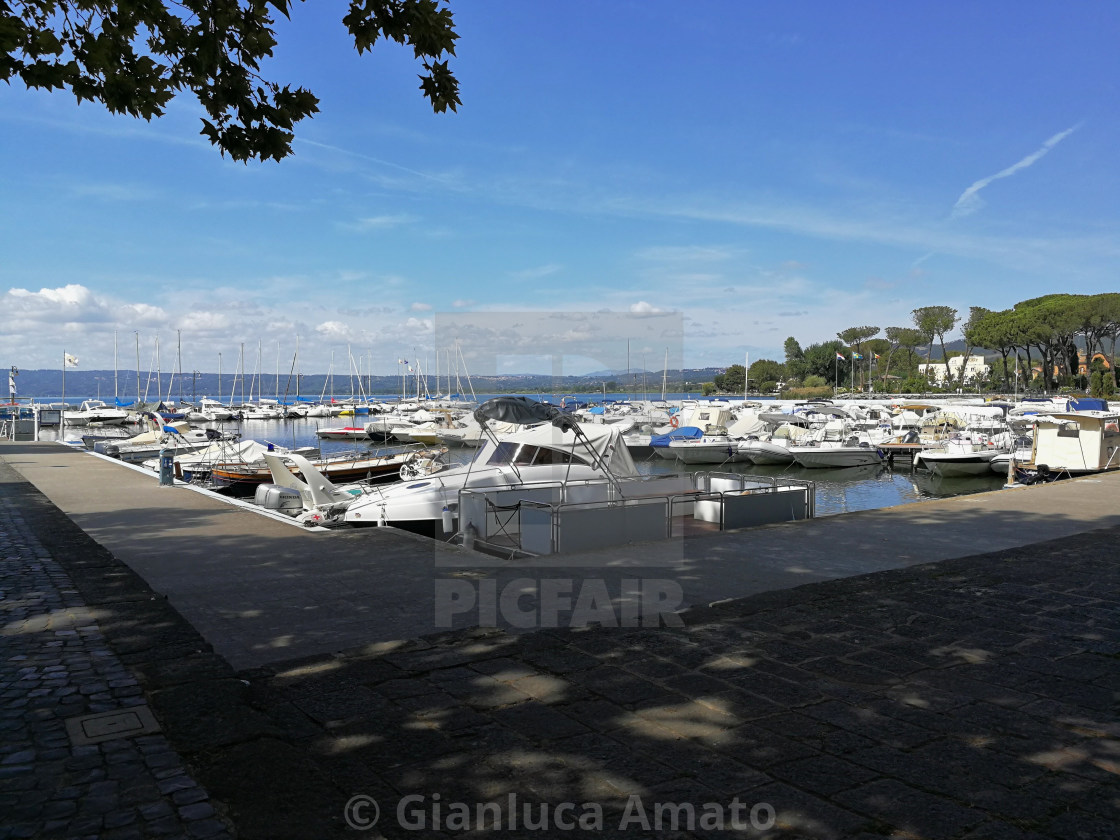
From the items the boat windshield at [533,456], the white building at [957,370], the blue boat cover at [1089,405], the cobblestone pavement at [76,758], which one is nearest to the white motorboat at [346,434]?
the boat windshield at [533,456]

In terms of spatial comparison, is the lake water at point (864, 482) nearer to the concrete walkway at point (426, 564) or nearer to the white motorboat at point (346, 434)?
the concrete walkway at point (426, 564)

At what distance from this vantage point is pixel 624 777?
12.1 feet

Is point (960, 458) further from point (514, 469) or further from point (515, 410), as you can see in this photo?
point (515, 410)

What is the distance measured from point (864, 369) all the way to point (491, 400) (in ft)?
429

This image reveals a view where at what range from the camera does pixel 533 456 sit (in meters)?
13.3

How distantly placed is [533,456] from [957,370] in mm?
147360

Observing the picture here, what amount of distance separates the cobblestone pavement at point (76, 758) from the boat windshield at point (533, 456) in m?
7.79

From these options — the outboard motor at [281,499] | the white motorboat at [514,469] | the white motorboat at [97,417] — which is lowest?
the white motorboat at [97,417]

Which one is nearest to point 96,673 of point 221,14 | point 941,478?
point 221,14

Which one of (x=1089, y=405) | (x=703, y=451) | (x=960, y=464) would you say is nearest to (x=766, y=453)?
(x=703, y=451)

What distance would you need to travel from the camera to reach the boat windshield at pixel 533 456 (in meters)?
13.3

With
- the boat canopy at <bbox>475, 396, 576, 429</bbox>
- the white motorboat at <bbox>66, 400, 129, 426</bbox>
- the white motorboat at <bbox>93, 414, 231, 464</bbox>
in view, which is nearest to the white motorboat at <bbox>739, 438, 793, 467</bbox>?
the white motorboat at <bbox>93, 414, 231, 464</bbox>

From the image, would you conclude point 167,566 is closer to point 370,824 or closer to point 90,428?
point 370,824

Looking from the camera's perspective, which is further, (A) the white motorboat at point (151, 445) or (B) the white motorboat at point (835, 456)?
(B) the white motorboat at point (835, 456)
